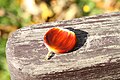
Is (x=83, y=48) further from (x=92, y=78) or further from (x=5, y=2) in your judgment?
(x=5, y=2)

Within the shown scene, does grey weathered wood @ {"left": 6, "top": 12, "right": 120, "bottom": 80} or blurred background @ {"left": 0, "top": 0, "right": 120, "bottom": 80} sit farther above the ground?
blurred background @ {"left": 0, "top": 0, "right": 120, "bottom": 80}

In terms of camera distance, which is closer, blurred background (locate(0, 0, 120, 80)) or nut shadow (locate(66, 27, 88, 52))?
nut shadow (locate(66, 27, 88, 52))

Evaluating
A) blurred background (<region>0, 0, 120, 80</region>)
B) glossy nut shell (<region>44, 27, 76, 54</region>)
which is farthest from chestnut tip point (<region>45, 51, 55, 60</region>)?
blurred background (<region>0, 0, 120, 80</region>)

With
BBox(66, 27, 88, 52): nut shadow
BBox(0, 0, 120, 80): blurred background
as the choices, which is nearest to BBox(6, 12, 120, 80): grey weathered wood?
BBox(66, 27, 88, 52): nut shadow

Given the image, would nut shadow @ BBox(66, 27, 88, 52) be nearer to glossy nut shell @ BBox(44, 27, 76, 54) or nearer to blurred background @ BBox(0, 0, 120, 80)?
glossy nut shell @ BBox(44, 27, 76, 54)

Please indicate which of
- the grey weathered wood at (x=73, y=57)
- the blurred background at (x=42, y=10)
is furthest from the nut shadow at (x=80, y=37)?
the blurred background at (x=42, y=10)

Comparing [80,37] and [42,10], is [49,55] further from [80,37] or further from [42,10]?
[42,10]
